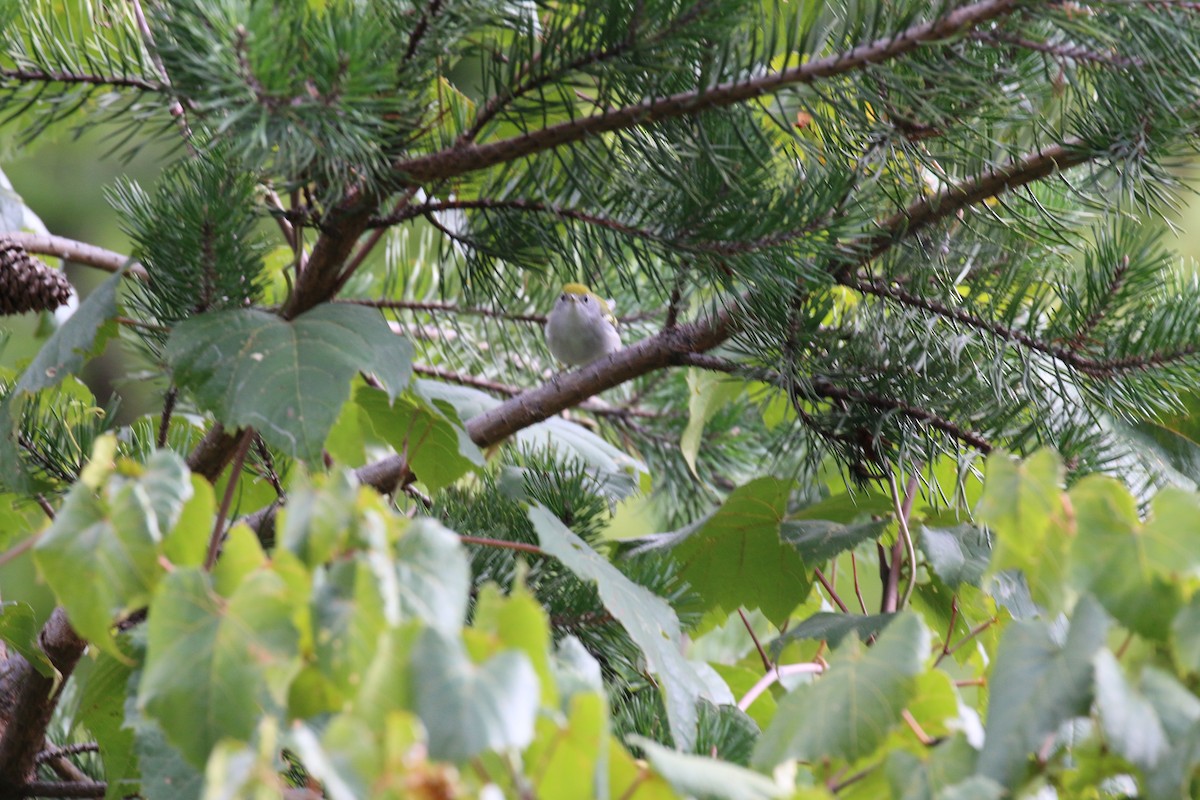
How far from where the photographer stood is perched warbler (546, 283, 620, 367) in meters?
1.14

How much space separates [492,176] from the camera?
70 cm

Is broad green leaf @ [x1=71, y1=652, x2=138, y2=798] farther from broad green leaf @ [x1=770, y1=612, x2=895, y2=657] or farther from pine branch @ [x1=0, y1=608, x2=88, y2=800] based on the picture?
broad green leaf @ [x1=770, y1=612, x2=895, y2=657]

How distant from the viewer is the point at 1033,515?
0.43 meters

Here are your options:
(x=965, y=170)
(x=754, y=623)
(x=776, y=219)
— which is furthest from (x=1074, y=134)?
(x=754, y=623)

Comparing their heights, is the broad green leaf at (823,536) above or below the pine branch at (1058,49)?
below

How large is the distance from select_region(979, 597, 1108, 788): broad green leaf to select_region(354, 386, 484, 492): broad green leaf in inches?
16.5

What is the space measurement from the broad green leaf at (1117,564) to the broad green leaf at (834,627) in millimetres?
266

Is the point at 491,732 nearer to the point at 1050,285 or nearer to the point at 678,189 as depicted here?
the point at 678,189

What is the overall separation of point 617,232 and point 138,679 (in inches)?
14.1

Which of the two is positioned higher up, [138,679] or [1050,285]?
[1050,285]

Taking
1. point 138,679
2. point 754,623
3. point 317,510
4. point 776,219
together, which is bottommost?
point 754,623

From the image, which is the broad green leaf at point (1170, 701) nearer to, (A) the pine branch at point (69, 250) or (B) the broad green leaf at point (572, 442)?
(B) the broad green leaf at point (572, 442)

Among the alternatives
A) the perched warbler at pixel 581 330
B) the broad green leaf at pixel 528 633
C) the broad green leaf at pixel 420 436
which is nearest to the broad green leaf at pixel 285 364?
the broad green leaf at pixel 420 436

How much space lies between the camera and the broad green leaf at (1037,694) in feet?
1.28
